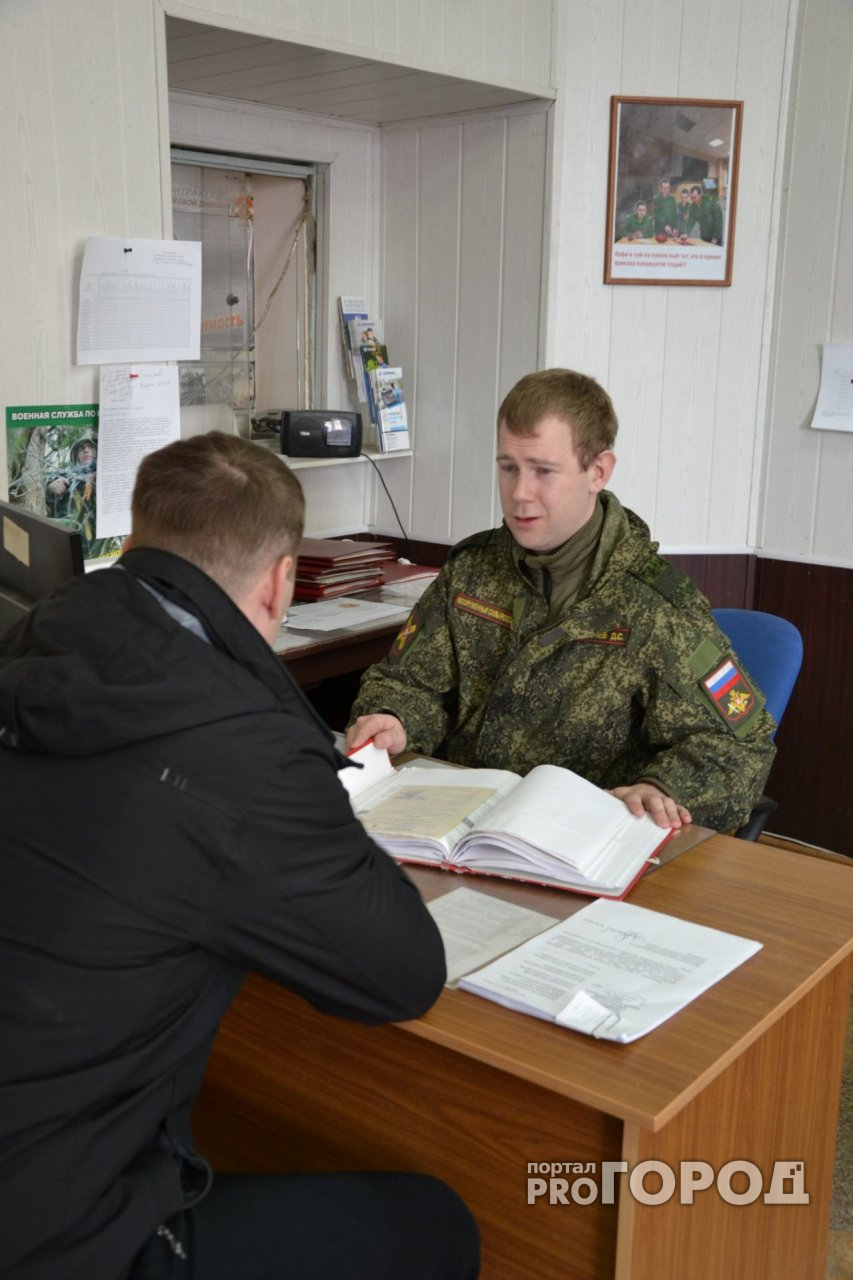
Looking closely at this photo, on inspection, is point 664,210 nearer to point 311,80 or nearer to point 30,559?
point 311,80

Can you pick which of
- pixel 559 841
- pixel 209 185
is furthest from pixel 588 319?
pixel 559 841

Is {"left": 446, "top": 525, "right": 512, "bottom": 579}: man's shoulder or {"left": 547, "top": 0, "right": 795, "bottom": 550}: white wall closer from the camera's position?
{"left": 446, "top": 525, "right": 512, "bottom": 579}: man's shoulder

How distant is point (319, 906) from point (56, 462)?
170 cm

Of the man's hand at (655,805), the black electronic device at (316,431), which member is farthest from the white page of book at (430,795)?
the black electronic device at (316,431)

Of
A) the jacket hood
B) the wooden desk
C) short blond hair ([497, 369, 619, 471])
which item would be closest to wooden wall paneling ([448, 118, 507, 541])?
short blond hair ([497, 369, 619, 471])

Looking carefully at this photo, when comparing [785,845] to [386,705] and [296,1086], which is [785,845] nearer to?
[386,705]

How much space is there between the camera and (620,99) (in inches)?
139

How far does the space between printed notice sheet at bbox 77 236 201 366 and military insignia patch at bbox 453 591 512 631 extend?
3.08ft

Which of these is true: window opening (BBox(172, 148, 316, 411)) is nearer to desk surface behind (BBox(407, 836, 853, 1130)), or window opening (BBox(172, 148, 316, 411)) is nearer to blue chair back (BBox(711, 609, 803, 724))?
blue chair back (BBox(711, 609, 803, 724))

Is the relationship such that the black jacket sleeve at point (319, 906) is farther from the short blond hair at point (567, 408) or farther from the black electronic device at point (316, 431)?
the black electronic device at point (316, 431)

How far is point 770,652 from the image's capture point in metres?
2.47

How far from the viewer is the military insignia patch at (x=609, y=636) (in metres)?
2.19

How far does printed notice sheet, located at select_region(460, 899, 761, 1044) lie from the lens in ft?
4.50

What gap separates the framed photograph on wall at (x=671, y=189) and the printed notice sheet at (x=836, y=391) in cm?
39
